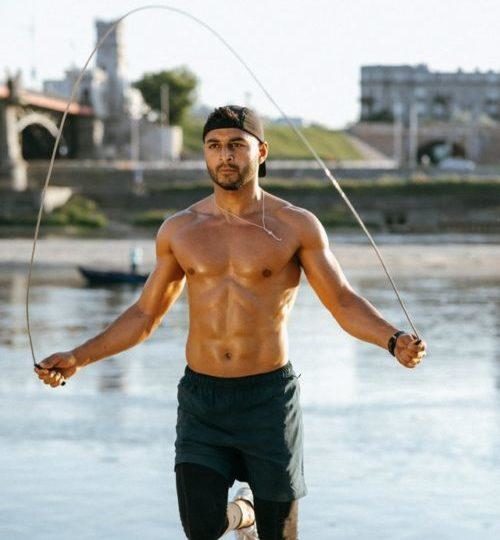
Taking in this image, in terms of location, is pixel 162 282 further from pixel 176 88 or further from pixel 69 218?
pixel 176 88

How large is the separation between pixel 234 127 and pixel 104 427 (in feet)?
30.6

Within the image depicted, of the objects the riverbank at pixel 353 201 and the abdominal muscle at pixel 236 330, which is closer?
the abdominal muscle at pixel 236 330

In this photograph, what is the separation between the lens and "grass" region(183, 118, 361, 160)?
126 m

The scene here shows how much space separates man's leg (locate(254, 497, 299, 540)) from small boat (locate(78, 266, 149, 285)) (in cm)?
3728

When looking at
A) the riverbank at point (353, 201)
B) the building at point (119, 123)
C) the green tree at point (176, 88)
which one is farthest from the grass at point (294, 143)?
the riverbank at point (353, 201)

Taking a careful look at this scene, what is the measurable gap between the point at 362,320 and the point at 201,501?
3.54 feet

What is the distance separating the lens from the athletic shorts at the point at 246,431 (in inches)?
298

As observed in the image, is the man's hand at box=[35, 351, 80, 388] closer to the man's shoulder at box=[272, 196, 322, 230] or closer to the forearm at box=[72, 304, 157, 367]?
the forearm at box=[72, 304, 157, 367]

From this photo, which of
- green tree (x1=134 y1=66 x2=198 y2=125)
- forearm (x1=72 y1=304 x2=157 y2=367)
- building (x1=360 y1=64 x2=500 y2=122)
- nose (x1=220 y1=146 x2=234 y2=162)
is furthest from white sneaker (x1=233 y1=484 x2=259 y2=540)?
building (x1=360 y1=64 x2=500 y2=122)

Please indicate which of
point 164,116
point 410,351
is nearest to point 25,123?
point 164,116

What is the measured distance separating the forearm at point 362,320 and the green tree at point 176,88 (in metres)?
123

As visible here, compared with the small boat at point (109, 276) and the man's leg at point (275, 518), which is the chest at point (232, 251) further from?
the small boat at point (109, 276)

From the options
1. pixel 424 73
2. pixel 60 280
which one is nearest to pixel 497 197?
pixel 60 280

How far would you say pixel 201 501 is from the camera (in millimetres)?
7453
